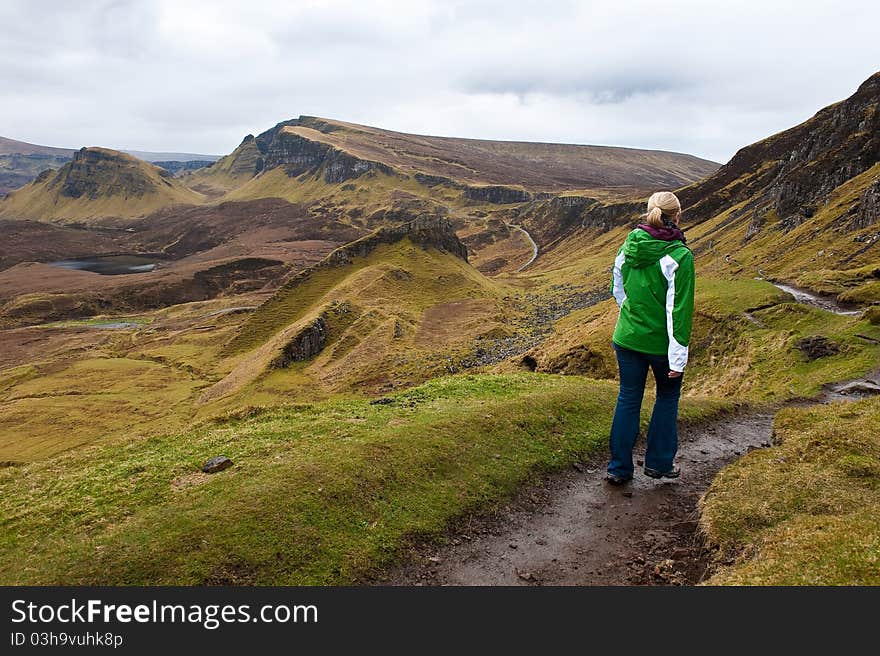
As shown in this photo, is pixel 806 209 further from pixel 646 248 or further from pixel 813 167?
pixel 646 248

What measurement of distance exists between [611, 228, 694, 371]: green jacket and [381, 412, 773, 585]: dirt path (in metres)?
3.26

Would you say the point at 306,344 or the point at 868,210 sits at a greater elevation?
the point at 868,210

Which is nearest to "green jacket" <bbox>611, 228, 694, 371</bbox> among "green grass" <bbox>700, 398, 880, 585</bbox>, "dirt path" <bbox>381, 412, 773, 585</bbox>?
"green grass" <bbox>700, 398, 880, 585</bbox>

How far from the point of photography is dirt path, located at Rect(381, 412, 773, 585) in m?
8.54

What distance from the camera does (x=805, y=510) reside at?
9.03 m

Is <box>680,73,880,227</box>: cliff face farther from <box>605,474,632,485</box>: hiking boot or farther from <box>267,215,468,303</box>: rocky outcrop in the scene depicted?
<box>605,474,632,485</box>: hiking boot

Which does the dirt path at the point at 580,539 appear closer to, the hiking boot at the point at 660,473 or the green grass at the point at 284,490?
the hiking boot at the point at 660,473

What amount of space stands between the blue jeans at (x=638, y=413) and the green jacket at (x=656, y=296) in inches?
14.8

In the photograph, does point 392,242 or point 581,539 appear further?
point 392,242

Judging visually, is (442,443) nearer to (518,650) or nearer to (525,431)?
(525,431)

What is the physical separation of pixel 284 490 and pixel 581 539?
6.03m

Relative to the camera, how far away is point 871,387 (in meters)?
18.9

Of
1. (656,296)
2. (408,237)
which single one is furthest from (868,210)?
(408,237)

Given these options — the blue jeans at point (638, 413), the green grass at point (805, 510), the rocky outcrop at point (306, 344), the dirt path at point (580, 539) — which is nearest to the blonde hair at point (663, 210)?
the blue jeans at point (638, 413)
